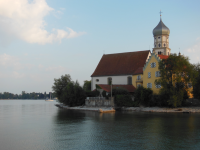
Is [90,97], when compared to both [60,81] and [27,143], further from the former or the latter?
[27,143]

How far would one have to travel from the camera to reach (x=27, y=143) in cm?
1883

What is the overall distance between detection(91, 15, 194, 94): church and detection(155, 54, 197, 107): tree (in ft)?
19.1

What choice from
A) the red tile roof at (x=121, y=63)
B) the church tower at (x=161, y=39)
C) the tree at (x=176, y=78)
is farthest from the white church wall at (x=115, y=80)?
the tree at (x=176, y=78)

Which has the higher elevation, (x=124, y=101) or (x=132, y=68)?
(x=132, y=68)

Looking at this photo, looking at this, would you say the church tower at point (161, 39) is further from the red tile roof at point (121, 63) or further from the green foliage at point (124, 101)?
the green foliage at point (124, 101)

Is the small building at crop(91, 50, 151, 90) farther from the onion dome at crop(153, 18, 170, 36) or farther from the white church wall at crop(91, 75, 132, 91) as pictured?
the onion dome at crop(153, 18, 170, 36)

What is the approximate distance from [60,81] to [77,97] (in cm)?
1937

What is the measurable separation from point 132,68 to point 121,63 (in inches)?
Result: 177

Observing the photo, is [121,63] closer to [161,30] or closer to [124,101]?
[124,101]

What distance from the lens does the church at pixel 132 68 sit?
5131 centimetres

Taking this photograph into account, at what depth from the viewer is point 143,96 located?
48.6 metres

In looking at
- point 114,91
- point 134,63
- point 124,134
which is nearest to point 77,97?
point 114,91

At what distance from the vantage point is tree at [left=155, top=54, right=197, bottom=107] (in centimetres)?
4241

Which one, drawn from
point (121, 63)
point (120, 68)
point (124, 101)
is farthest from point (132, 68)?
point (124, 101)
